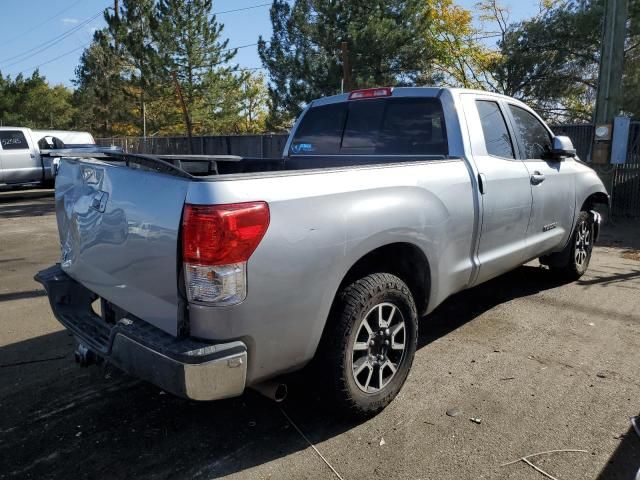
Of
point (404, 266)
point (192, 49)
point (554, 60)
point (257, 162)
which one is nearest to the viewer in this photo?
point (404, 266)

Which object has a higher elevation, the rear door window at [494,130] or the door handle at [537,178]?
the rear door window at [494,130]

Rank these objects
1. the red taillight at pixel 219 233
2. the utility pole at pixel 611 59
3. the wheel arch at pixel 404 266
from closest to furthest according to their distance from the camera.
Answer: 1. the red taillight at pixel 219 233
2. the wheel arch at pixel 404 266
3. the utility pole at pixel 611 59

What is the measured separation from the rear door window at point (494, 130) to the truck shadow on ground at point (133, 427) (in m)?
2.31

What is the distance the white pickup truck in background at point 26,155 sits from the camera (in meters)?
15.7

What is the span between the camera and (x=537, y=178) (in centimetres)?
457

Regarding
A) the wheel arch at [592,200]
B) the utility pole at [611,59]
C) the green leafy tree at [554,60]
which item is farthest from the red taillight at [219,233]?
the green leafy tree at [554,60]

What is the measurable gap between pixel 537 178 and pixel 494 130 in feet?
2.04

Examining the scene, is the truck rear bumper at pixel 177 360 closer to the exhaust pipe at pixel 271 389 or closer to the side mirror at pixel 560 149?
the exhaust pipe at pixel 271 389

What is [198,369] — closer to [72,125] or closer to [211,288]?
[211,288]

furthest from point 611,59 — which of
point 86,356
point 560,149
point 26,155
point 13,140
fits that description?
point 13,140

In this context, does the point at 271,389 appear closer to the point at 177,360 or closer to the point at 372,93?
the point at 177,360

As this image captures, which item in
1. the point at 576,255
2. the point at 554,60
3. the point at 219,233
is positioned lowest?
the point at 576,255

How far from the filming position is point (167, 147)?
2897 cm

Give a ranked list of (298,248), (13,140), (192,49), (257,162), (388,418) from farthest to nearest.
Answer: (192,49)
(13,140)
(257,162)
(388,418)
(298,248)
